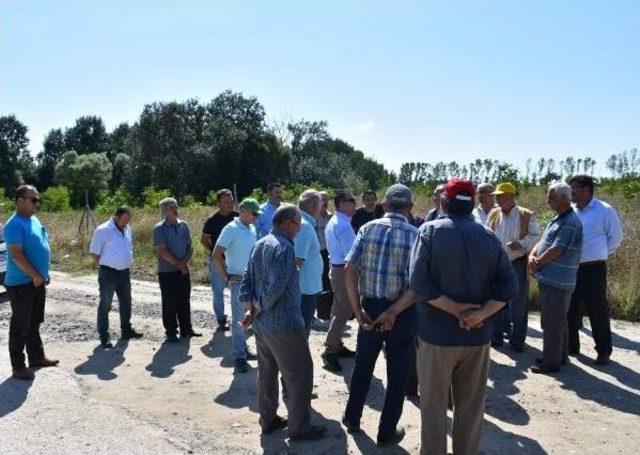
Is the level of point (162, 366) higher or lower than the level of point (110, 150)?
lower

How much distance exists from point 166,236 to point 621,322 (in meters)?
6.33

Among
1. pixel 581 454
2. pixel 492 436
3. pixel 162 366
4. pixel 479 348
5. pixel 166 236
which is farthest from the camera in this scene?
pixel 166 236

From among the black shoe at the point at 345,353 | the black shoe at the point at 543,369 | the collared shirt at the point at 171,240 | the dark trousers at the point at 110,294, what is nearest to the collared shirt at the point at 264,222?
the collared shirt at the point at 171,240

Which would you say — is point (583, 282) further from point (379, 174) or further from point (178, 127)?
point (379, 174)

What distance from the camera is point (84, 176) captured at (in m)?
50.0

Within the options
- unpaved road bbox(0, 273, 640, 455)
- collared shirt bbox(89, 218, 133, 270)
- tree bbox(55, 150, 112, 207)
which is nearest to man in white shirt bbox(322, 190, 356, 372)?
unpaved road bbox(0, 273, 640, 455)

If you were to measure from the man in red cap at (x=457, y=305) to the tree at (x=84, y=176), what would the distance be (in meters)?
48.6

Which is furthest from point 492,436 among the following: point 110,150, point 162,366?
point 110,150

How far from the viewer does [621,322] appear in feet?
26.1

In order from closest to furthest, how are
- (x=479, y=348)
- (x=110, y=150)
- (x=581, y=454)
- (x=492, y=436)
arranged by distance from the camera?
(x=479, y=348), (x=581, y=454), (x=492, y=436), (x=110, y=150)

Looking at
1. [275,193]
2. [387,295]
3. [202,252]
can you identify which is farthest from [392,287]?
[202,252]

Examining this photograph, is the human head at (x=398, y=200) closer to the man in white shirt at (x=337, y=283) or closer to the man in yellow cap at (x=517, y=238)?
the man in white shirt at (x=337, y=283)

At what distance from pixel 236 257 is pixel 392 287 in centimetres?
238

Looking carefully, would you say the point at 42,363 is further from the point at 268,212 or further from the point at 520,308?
the point at 520,308
